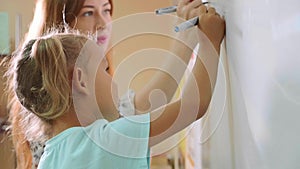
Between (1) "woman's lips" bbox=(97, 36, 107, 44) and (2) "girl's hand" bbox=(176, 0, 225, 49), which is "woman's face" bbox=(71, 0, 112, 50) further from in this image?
(2) "girl's hand" bbox=(176, 0, 225, 49)

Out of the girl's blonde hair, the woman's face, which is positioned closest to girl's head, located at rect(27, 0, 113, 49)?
the woman's face

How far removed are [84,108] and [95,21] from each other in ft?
1.63

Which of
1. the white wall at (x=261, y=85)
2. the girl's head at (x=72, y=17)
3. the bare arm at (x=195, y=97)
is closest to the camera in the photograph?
the white wall at (x=261, y=85)

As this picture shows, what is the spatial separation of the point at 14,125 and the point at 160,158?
1.31m

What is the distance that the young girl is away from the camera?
2.09 feet

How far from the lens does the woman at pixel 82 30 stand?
692mm

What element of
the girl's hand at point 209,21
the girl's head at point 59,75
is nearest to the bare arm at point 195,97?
the girl's hand at point 209,21

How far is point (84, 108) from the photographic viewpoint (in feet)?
2.38

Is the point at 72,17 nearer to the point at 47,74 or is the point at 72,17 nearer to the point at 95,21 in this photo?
the point at 95,21

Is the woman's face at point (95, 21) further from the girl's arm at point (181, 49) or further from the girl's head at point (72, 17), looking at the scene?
the girl's arm at point (181, 49)

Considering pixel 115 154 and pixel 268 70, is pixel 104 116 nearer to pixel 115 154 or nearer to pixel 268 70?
pixel 115 154

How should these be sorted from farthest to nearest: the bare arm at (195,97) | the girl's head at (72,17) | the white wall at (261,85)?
the girl's head at (72,17), the bare arm at (195,97), the white wall at (261,85)

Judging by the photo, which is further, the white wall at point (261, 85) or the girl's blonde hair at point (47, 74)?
the girl's blonde hair at point (47, 74)

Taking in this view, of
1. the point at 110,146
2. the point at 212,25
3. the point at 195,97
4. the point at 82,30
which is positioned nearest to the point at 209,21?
the point at 212,25
